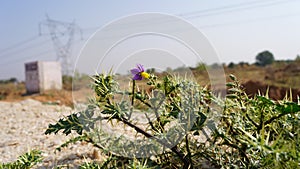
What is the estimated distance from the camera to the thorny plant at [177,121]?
1184 millimetres

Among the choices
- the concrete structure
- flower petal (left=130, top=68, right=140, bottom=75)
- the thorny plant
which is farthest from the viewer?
the concrete structure

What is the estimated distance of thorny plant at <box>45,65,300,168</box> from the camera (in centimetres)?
118

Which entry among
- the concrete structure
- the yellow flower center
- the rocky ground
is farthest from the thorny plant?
the concrete structure

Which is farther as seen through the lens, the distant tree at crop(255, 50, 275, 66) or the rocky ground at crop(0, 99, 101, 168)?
the distant tree at crop(255, 50, 275, 66)

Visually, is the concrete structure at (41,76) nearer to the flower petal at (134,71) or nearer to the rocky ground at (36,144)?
the rocky ground at (36,144)

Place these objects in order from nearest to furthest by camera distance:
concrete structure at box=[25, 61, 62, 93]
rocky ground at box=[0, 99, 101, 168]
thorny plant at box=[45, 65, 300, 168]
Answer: thorny plant at box=[45, 65, 300, 168], rocky ground at box=[0, 99, 101, 168], concrete structure at box=[25, 61, 62, 93]

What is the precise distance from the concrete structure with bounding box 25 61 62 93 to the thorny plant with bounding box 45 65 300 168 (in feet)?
51.4

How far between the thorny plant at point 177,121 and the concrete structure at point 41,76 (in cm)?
1567

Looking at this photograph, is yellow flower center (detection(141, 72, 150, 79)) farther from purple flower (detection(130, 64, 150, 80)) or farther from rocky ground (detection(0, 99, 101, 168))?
rocky ground (detection(0, 99, 101, 168))

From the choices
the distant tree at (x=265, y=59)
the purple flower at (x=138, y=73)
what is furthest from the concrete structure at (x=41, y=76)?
the purple flower at (x=138, y=73)

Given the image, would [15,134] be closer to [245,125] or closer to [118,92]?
[118,92]

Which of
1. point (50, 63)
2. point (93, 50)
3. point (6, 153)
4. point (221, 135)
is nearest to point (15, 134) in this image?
point (6, 153)

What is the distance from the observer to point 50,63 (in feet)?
56.1

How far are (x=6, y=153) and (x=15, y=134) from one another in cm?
80
